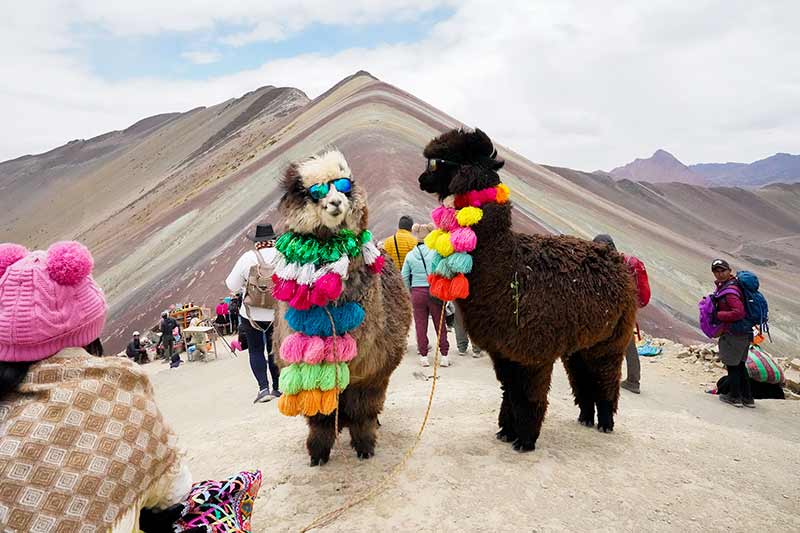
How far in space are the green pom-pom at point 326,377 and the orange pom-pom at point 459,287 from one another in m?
1.07

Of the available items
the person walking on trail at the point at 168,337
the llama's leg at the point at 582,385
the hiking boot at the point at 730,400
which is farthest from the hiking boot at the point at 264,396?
the person walking on trail at the point at 168,337

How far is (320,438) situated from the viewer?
3.44 meters

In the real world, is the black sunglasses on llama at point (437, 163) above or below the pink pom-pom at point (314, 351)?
above

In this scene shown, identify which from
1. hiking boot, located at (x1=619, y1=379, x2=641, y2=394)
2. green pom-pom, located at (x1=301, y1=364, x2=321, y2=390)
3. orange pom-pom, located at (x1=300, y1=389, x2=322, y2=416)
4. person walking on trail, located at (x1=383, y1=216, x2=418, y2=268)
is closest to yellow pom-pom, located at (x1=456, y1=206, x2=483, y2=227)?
green pom-pom, located at (x1=301, y1=364, x2=321, y2=390)

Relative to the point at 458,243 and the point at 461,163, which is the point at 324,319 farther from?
the point at 461,163

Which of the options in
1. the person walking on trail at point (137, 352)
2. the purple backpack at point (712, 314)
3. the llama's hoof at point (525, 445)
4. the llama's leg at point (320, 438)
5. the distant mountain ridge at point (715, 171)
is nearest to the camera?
the llama's leg at point (320, 438)

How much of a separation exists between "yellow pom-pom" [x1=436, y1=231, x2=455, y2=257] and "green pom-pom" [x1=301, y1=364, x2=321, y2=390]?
122cm

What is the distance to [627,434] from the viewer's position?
13.5 ft

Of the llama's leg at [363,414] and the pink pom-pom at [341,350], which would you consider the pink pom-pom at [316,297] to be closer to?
the pink pom-pom at [341,350]

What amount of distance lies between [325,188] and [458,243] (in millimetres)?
1068

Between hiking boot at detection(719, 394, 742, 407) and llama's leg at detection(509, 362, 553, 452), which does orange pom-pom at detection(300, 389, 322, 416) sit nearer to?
llama's leg at detection(509, 362, 553, 452)

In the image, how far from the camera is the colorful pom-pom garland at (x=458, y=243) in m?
3.52

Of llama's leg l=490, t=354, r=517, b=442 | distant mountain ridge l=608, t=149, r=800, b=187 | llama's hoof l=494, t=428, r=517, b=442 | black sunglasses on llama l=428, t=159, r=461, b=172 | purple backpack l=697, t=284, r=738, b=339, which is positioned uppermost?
A: distant mountain ridge l=608, t=149, r=800, b=187

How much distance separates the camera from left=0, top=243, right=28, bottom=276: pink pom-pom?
5.77 feet
